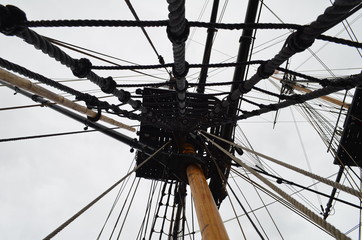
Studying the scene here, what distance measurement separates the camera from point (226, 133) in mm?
5582

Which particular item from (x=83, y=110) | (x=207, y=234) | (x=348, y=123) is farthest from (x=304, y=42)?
(x=348, y=123)

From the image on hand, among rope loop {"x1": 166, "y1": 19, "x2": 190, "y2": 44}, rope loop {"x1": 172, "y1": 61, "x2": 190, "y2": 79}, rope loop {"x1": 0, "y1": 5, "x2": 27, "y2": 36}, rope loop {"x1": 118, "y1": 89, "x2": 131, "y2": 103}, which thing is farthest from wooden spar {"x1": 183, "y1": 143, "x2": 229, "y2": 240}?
rope loop {"x1": 0, "y1": 5, "x2": 27, "y2": 36}

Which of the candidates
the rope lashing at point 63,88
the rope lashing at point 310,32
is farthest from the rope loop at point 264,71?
the rope lashing at point 63,88

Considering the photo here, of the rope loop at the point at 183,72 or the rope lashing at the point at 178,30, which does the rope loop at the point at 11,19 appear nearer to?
A: the rope lashing at the point at 178,30

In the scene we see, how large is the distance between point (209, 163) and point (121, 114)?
10.1ft

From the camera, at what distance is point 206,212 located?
2.61m

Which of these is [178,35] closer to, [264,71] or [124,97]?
[264,71]

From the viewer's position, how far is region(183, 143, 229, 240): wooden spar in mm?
2213

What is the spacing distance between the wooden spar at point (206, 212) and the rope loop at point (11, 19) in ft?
8.10

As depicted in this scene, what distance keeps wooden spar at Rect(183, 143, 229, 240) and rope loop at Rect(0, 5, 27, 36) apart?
2.47m

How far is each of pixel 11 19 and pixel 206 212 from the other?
2.66 m

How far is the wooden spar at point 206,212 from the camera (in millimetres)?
2213

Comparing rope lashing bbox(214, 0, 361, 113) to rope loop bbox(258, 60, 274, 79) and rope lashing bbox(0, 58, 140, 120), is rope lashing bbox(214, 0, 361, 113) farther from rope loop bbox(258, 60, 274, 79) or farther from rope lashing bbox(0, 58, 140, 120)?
rope lashing bbox(0, 58, 140, 120)

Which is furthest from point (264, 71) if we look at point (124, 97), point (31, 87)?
point (31, 87)
